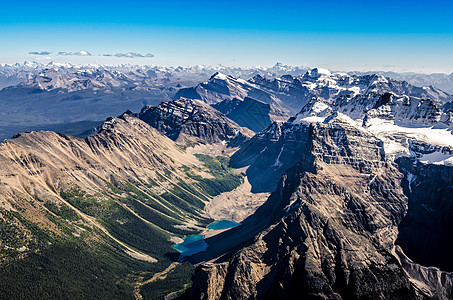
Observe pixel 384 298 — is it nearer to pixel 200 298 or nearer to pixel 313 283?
pixel 313 283

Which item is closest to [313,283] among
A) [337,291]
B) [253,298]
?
[337,291]

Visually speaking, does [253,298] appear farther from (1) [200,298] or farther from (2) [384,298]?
(2) [384,298]

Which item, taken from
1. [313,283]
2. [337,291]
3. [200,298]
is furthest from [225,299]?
[337,291]

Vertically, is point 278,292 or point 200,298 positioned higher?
point 278,292

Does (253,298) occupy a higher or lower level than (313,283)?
lower

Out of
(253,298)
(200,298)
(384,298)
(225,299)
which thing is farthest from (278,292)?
(384,298)

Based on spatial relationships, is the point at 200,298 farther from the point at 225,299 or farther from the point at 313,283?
the point at 313,283

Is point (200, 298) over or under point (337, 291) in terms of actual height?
under
